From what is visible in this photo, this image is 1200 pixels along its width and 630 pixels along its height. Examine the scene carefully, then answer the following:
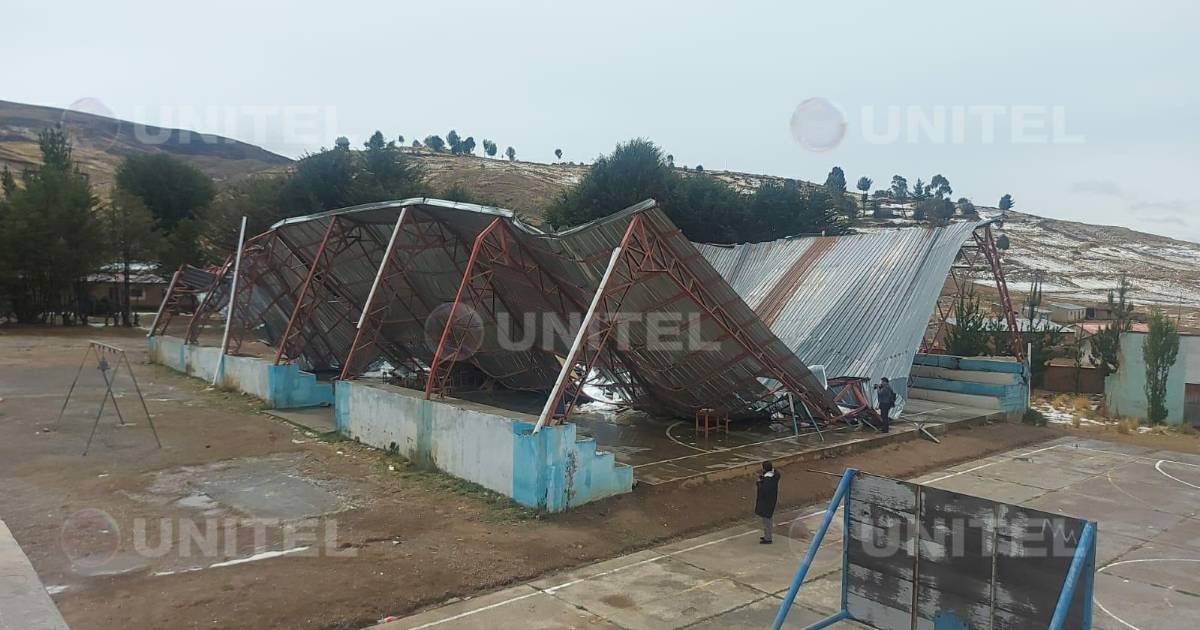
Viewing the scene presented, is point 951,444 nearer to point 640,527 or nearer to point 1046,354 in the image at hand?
point 640,527

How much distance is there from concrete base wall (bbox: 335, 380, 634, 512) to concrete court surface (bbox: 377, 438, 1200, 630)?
1.77 meters

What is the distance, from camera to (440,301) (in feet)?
61.6

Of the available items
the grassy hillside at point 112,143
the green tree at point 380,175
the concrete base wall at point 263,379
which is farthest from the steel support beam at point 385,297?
the grassy hillside at point 112,143

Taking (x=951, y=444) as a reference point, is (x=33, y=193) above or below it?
above

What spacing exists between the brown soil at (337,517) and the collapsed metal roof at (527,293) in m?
2.70

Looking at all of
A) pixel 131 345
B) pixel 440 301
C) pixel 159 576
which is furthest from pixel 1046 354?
pixel 131 345

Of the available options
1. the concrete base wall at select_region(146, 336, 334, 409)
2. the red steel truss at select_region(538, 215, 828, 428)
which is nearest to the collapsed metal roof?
the red steel truss at select_region(538, 215, 828, 428)

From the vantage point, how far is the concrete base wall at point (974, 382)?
21884 mm

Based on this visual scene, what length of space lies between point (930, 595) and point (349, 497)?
8690mm

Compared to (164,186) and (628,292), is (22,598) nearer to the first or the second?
(628,292)

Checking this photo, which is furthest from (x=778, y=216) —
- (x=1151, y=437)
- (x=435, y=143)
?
(x=435, y=143)

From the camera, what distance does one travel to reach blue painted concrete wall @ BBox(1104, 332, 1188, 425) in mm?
23031

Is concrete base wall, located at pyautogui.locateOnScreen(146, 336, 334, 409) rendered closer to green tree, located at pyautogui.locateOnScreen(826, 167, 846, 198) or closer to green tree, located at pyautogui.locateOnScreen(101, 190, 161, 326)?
green tree, located at pyautogui.locateOnScreen(101, 190, 161, 326)

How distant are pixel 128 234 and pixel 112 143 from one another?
116 meters
